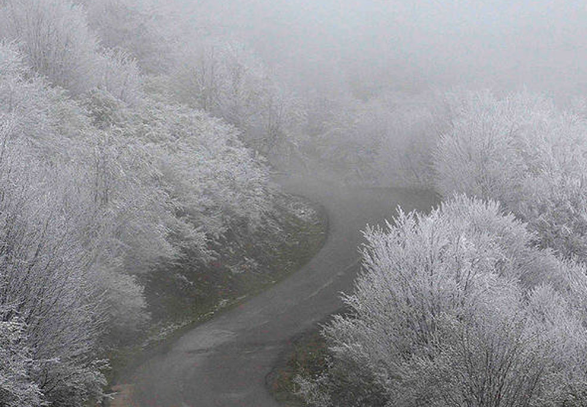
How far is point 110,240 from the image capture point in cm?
1770

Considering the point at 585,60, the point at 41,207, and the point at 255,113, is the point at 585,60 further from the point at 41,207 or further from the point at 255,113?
the point at 41,207

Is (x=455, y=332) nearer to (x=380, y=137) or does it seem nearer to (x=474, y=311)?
(x=474, y=311)

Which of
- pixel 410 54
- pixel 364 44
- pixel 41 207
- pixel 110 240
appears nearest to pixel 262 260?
pixel 110 240

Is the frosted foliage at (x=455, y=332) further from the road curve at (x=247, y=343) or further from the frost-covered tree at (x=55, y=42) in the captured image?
the frost-covered tree at (x=55, y=42)

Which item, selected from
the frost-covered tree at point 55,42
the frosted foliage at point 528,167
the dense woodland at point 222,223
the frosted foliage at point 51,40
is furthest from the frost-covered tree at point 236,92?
the frosted foliage at point 528,167

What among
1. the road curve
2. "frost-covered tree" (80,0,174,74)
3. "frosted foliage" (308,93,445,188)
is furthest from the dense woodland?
"frosted foliage" (308,93,445,188)

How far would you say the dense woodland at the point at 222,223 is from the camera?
1300 cm

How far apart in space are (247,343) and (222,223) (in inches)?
373

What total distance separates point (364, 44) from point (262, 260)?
2941 inches

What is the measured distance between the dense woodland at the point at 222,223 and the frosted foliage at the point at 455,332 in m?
0.07

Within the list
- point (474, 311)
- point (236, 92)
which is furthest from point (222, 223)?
point (474, 311)

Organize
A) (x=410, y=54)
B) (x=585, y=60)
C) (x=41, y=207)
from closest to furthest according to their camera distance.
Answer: (x=41, y=207), (x=585, y=60), (x=410, y=54)

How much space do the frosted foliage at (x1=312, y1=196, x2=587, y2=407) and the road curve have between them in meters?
2.31

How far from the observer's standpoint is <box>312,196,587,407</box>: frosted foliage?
512 inches
